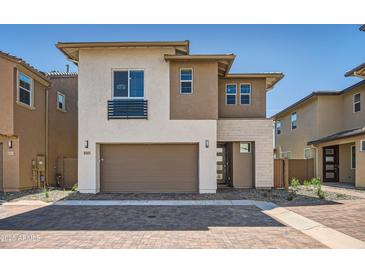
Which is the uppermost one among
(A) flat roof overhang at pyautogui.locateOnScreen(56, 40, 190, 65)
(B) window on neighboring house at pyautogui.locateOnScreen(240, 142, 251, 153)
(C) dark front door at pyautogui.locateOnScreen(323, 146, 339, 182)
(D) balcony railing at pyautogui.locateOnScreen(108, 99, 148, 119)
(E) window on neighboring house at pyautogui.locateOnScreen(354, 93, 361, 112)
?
(A) flat roof overhang at pyautogui.locateOnScreen(56, 40, 190, 65)

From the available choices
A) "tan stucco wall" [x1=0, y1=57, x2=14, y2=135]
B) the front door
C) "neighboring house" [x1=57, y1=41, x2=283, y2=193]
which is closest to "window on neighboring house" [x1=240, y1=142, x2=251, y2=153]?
the front door

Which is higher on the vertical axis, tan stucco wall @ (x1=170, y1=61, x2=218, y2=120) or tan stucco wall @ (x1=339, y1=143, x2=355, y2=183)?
tan stucco wall @ (x1=170, y1=61, x2=218, y2=120)

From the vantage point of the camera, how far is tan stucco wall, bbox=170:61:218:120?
13.5 m

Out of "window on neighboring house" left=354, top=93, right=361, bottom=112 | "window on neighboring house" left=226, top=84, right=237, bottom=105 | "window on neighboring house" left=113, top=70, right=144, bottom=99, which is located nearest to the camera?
"window on neighboring house" left=113, top=70, right=144, bottom=99

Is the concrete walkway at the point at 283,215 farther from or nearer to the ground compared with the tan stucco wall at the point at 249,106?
nearer to the ground

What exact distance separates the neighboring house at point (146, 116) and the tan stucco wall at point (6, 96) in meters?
2.68

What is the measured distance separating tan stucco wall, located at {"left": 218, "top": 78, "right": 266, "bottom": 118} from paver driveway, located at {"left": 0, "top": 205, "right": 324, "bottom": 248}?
639 cm

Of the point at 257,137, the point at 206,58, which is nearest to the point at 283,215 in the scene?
the point at 257,137

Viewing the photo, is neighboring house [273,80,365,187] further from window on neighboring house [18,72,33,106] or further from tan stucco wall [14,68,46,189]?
window on neighboring house [18,72,33,106]

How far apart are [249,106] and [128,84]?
6.33m

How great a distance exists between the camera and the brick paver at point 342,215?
712 centimetres

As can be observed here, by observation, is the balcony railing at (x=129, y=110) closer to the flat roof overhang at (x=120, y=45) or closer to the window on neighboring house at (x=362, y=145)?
the flat roof overhang at (x=120, y=45)

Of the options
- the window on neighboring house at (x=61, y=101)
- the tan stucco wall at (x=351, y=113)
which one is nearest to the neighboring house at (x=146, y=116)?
the window on neighboring house at (x=61, y=101)

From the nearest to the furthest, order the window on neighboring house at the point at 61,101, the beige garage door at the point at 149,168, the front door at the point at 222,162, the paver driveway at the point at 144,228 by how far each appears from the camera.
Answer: the paver driveway at the point at 144,228 → the beige garage door at the point at 149,168 → the front door at the point at 222,162 → the window on neighboring house at the point at 61,101
